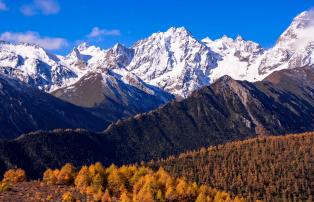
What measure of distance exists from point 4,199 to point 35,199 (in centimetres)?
966

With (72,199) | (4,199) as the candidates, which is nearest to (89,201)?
(72,199)

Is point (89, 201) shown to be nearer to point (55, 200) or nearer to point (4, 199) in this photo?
point (55, 200)

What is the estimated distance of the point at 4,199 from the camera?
194750 mm

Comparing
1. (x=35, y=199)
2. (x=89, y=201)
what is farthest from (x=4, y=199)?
(x=89, y=201)

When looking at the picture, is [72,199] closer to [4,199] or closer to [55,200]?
[55,200]

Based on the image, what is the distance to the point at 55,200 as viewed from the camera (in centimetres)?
19638

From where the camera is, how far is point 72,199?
19812 centimetres

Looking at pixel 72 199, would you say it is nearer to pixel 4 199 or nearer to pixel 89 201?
pixel 89 201

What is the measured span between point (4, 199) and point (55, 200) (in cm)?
1594

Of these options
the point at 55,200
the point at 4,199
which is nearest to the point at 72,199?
the point at 55,200

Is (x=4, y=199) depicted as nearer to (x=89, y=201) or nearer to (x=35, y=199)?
(x=35, y=199)

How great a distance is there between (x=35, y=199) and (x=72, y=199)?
11676 mm

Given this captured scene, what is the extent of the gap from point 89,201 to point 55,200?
36.3 feet
